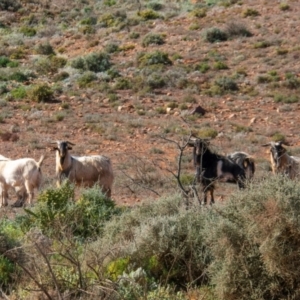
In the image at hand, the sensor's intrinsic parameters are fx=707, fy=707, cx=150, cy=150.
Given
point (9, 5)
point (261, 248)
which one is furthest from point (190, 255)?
point (9, 5)

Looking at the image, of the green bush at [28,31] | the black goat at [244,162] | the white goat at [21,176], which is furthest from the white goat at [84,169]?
the green bush at [28,31]

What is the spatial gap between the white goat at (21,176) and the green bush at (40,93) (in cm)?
1251

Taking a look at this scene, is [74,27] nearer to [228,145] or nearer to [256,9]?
[256,9]

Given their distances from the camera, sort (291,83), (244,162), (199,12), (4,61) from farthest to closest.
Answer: (199,12), (4,61), (291,83), (244,162)

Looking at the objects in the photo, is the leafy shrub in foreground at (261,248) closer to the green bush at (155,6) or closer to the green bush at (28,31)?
the green bush at (28,31)

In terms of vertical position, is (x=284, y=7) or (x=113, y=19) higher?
(x=284, y=7)

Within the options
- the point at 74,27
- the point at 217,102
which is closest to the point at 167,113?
the point at 217,102

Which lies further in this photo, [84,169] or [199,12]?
[199,12]

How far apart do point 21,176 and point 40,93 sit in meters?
13.0

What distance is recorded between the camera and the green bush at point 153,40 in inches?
1389

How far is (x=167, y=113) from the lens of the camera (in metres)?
25.8

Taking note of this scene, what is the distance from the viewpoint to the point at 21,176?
48.7ft

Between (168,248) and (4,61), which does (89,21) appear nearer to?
(4,61)

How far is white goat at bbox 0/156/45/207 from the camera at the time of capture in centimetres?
1475
